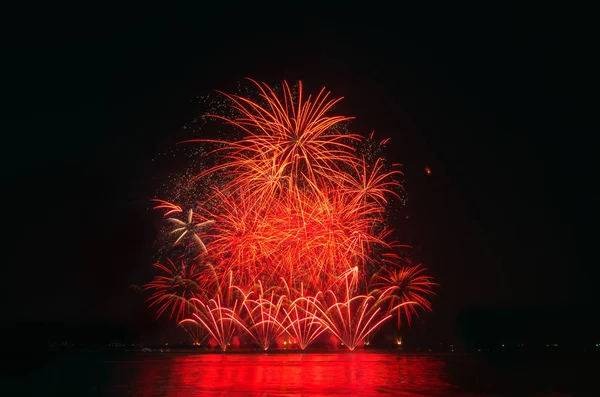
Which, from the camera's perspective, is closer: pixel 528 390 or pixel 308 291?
pixel 528 390

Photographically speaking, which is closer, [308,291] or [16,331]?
[308,291]

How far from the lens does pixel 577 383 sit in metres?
31.4

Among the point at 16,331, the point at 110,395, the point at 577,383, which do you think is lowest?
the point at 110,395

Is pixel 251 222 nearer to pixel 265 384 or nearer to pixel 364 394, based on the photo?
pixel 265 384

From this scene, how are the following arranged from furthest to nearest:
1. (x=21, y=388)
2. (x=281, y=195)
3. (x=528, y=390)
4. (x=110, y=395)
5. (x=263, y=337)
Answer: (x=263, y=337), (x=281, y=195), (x=21, y=388), (x=528, y=390), (x=110, y=395)

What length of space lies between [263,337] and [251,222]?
28685mm

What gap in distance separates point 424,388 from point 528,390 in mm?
4648

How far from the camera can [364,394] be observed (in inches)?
925

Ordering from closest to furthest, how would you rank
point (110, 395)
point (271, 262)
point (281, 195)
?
point (110, 395), point (281, 195), point (271, 262)

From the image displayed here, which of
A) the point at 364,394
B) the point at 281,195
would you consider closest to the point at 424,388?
the point at 364,394

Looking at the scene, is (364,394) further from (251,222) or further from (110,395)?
(251,222)

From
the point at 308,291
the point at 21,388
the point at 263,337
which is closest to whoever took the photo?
the point at 21,388

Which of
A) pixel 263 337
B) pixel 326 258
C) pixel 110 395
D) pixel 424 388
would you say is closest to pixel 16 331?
pixel 263 337

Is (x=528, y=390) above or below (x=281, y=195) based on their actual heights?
below
